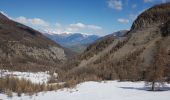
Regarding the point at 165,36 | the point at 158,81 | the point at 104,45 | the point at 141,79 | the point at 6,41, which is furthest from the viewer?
the point at 6,41

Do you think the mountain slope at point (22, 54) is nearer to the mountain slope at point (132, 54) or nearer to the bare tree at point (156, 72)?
the mountain slope at point (132, 54)

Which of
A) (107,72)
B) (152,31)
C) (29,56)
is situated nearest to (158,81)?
(107,72)

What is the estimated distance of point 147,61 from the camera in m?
46.9

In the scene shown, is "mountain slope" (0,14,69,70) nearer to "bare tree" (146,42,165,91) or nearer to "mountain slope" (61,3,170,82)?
"mountain slope" (61,3,170,82)

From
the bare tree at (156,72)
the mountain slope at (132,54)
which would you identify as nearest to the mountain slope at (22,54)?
the mountain slope at (132,54)

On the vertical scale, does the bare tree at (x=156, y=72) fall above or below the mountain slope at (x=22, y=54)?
below

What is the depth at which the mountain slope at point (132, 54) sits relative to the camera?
4334cm

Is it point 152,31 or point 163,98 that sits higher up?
point 152,31

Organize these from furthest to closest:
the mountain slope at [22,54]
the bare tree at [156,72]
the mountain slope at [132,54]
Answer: the mountain slope at [22,54], the mountain slope at [132,54], the bare tree at [156,72]

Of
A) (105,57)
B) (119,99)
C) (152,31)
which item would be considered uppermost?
(152,31)

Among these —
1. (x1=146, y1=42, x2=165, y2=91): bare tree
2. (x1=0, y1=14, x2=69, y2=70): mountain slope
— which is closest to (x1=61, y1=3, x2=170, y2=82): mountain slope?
(x1=146, y1=42, x2=165, y2=91): bare tree

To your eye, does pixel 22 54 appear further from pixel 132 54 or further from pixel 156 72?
pixel 156 72

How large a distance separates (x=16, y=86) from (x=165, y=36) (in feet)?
108

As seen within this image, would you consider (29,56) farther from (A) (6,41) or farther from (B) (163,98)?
(B) (163,98)
